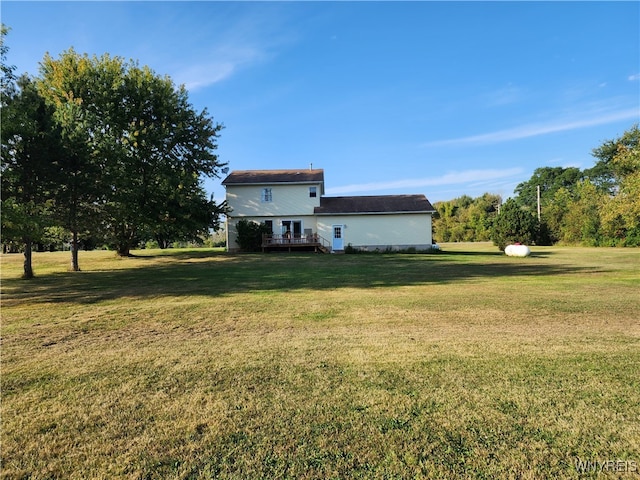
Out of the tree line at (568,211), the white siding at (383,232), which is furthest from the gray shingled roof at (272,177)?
the tree line at (568,211)

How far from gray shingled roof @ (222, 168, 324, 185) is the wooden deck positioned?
449 centimetres

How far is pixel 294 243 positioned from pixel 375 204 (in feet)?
24.4

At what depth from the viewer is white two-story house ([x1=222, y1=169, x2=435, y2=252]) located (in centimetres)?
2797

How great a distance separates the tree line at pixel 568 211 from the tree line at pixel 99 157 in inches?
788

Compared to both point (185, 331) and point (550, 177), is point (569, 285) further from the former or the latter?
point (550, 177)

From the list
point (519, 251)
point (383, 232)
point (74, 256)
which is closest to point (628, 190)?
point (519, 251)

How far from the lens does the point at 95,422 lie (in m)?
3.02

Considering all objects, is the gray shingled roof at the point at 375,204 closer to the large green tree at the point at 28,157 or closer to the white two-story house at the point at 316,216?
the white two-story house at the point at 316,216

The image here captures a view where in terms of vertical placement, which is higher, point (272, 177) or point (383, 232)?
point (272, 177)

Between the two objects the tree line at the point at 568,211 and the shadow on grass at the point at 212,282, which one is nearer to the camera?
the shadow on grass at the point at 212,282

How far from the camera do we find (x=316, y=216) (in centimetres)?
2858

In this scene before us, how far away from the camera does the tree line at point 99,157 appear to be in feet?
41.2

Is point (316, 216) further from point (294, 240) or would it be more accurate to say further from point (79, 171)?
point (79, 171)

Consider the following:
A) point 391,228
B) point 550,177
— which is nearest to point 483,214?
point 550,177
